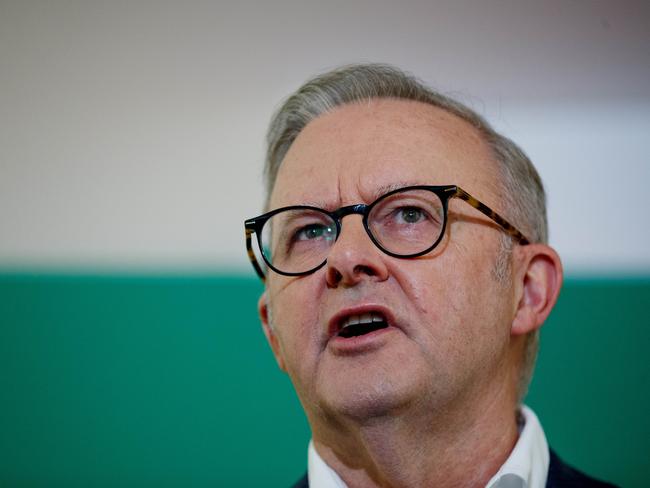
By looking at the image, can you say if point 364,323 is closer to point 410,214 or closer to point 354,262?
point 354,262

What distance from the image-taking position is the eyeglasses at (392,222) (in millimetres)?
1090

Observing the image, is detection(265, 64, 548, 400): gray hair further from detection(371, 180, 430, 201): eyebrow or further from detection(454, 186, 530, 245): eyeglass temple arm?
detection(371, 180, 430, 201): eyebrow

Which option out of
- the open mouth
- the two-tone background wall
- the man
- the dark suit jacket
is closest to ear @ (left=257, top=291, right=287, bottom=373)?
the man

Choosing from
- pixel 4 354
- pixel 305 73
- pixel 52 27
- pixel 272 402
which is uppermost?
pixel 52 27

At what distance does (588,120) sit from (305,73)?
0.78m

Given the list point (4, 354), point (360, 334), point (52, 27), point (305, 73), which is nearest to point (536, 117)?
point (305, 73)

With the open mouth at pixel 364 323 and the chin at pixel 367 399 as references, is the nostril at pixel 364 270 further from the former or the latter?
the chin at pixel 367 399

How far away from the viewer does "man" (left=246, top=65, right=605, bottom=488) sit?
1034 mm

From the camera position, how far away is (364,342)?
3.33ft

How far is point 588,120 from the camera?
1732 mm

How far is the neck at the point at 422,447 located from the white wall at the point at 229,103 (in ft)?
2.29

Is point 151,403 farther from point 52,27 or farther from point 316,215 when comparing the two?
point 52,27

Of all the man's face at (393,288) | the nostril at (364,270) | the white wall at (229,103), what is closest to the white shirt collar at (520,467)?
the man's face at (393,288)

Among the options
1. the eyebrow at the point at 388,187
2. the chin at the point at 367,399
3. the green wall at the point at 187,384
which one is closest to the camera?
the chin at the point at 367,399
